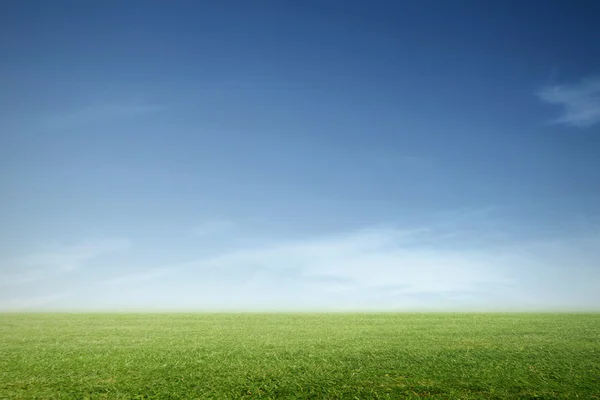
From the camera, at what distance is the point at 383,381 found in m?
15.4

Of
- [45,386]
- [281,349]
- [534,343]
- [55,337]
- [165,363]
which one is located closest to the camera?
[45,386]

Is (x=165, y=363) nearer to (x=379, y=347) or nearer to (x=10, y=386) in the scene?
(x=10, y=386)

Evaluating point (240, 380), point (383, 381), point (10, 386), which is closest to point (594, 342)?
point (383, 381)

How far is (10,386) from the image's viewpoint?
14.9 metres

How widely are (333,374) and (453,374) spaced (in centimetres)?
519

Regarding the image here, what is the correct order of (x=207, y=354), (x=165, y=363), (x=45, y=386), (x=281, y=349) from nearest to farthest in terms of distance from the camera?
(x=45, y=386), (x=165, y=363), (x=207, y=354), (x=281, y=349)

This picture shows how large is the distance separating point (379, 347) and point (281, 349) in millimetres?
5980

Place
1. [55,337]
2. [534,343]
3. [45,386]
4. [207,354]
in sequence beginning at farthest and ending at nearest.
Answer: [55,337] → [534,343] → [207,354] → [45,386]

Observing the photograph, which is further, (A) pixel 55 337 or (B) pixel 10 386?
(A) pixel 55 337

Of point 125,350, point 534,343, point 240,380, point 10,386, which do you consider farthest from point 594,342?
point 10,386

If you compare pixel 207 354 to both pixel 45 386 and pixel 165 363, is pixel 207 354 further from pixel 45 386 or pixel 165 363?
pixel 45 386

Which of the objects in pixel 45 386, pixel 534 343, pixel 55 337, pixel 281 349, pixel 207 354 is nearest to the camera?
pixel 45 386

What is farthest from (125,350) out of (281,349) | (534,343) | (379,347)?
(534,343)

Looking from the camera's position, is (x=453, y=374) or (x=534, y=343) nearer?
(x=453, y=374)
